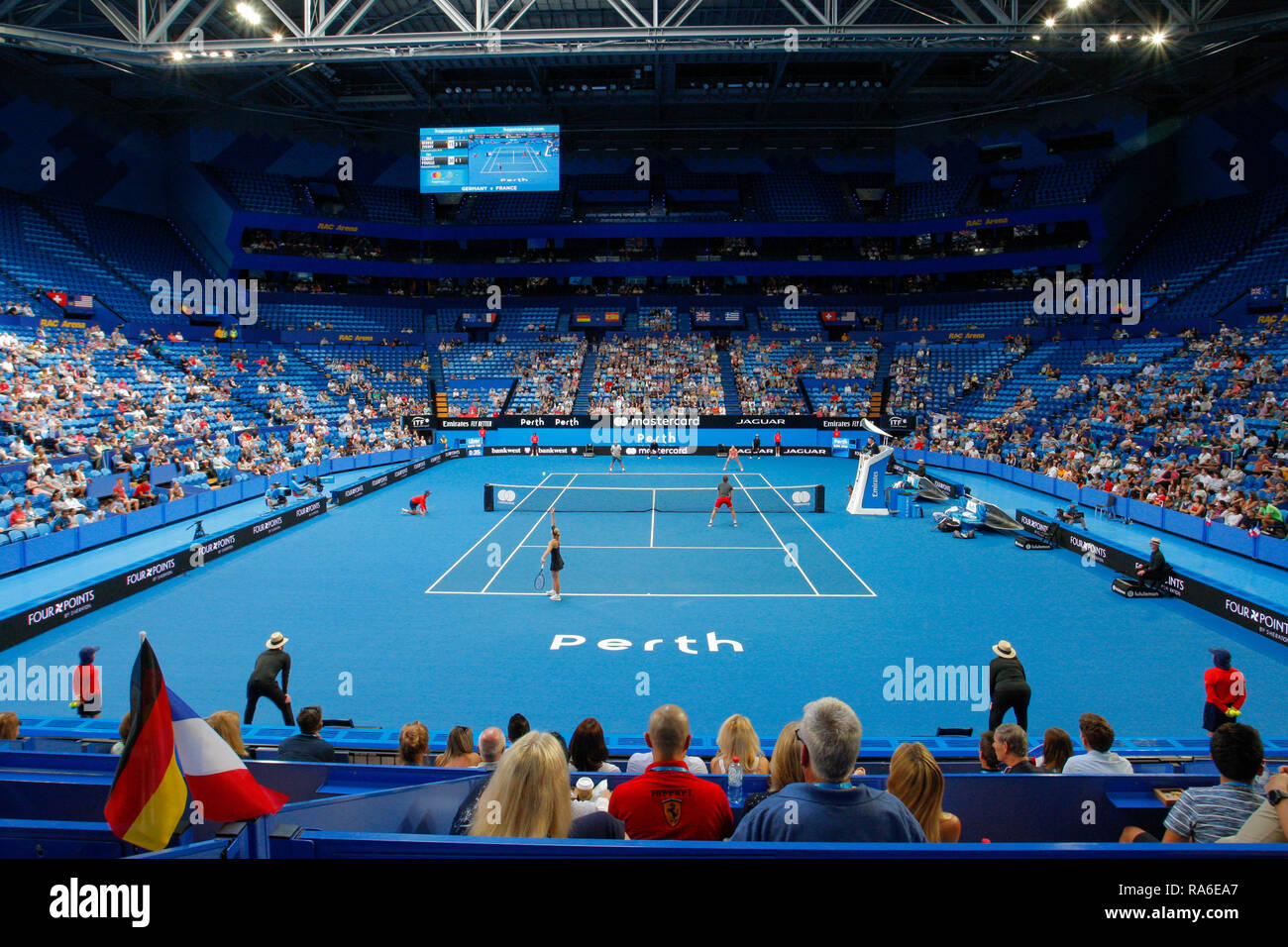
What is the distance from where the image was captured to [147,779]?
3123mm

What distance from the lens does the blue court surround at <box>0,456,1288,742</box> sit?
10.8 metres

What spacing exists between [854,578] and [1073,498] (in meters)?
15.2

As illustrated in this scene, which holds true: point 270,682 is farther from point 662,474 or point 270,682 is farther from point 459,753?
point 662,474

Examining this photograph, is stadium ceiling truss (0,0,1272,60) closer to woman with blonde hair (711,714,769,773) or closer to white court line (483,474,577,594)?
white court line (483,474,577,594)

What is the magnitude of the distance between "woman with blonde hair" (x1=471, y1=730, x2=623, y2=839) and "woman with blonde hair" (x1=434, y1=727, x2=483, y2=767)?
11.2ft

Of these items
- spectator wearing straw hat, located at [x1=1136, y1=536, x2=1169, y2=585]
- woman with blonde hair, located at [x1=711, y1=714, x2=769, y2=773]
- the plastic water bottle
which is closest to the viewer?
the plastic water bottle

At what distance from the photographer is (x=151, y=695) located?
3217mm

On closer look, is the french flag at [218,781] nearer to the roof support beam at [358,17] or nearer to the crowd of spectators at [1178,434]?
the crowd of spectators at [1178,434]

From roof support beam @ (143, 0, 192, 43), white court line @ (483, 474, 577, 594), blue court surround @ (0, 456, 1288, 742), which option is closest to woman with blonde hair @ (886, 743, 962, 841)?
blue court surround @ (0, 456, 1288, 742)

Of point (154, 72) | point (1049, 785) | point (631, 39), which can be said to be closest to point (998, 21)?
point (631, 39)

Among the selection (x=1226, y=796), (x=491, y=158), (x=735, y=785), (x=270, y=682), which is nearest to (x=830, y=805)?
(x=735, y=785)

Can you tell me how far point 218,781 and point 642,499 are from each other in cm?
2677

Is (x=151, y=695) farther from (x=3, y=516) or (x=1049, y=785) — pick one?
(x=3, y=516)

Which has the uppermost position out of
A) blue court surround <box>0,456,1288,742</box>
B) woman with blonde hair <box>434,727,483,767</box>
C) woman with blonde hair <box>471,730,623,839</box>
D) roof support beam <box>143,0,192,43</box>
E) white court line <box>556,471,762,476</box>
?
roof support beam <box>143,0,192,43</box>
